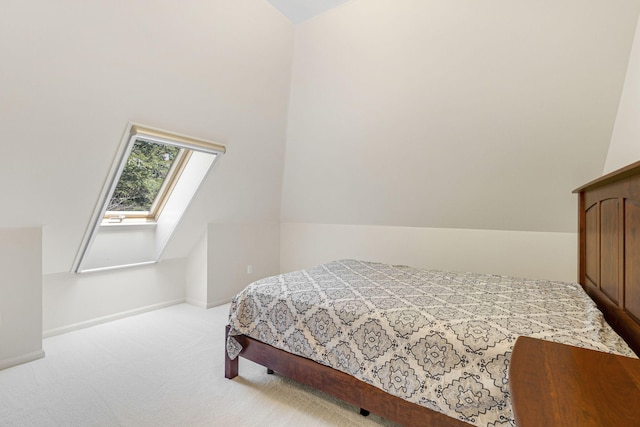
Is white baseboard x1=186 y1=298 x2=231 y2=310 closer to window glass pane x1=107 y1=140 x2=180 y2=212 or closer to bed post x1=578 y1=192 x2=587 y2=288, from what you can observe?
window glass pane x1=107 y1=140 x2=180 y2=212

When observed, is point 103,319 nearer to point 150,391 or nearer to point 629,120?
point 150,391

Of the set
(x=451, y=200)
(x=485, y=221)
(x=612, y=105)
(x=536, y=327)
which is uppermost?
(x=612, y=105)

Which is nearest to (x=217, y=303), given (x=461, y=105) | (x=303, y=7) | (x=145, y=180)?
(x=145, y=180)

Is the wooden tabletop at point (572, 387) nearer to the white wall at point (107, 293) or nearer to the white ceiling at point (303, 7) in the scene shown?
the white ceiling at point (303, 7)

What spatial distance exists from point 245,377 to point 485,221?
2.67m

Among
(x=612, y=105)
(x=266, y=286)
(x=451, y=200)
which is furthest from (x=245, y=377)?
(x=612, y=105)

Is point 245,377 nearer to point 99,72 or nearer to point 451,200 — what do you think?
point 99,72

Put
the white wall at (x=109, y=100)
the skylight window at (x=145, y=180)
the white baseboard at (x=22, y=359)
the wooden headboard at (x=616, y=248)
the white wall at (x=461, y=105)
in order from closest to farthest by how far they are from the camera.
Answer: the wooden headboard at (x=616, y=248) < the white wall at (x=109, y=100) < the white wall at (x=461, y=105) < the white baseboard at (x=22, y=359) < the skylight window at (x=145, y=180)

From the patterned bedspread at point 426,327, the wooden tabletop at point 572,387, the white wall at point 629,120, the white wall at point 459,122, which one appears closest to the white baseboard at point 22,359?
the patterned bedspread at point 426,327

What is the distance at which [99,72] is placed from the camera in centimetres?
199

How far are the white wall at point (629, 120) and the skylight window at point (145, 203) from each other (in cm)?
304

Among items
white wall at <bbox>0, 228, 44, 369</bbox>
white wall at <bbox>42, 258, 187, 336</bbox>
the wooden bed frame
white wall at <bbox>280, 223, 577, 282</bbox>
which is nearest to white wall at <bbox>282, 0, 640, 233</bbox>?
white wall at <bbox>280, 223, 577, 282</bbox>

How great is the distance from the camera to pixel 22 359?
7.89 feet

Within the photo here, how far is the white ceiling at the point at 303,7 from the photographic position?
2.49m
